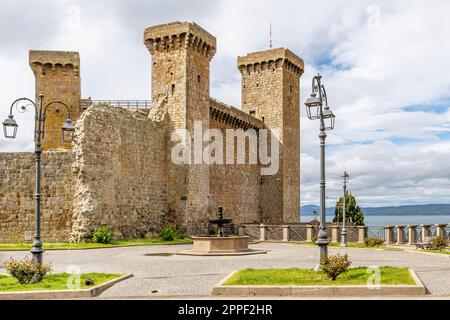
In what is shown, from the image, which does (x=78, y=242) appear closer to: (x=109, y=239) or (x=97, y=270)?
(x=109, y=239)

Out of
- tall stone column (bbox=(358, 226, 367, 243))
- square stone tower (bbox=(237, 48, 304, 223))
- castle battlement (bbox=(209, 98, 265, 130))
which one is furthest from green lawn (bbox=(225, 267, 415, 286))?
square stone tower (bbox=(237, 48, 304, 223))

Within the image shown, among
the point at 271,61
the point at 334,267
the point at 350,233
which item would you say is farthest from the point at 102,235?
the point at 271,61

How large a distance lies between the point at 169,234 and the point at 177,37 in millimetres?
14073

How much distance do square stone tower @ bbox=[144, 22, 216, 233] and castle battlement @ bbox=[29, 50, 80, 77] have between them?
9891 mm

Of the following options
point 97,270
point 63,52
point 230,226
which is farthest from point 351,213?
point 97,270

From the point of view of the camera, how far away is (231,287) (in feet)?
42.6

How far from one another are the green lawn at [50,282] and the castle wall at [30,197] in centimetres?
1737

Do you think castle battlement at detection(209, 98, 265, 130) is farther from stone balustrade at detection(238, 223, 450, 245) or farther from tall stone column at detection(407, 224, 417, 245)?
tall stone column at detection(407, 224, 417, 245)

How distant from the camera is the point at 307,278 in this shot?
14.4m

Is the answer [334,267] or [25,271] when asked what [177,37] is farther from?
[334,267]

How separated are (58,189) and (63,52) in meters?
19.1

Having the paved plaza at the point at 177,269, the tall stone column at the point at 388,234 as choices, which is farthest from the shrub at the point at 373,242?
the paved plaza at the point at 177,269

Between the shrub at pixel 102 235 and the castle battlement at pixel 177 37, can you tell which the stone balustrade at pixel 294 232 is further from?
the castle battlement at pixel 177 37

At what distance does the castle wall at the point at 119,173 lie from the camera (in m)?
33.2
